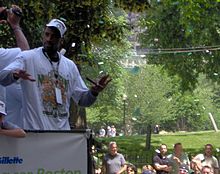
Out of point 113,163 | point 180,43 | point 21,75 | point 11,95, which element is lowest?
point 113,163

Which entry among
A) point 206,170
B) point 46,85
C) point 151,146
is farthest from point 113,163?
point 151,146

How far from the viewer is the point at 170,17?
2802 cm

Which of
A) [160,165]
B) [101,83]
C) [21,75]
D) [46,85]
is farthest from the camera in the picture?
[160,165]

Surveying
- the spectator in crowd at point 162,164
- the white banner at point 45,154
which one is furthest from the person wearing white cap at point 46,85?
the spectator in crowd at point 162,164

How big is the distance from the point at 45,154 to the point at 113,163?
8.33 metres

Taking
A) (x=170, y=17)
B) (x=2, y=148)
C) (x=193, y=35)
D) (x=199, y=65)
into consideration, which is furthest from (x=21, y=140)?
(x=199, y=65)

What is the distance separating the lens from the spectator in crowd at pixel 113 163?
1202 centimetres

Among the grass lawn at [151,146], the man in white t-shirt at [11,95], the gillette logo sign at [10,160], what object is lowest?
the grass lawn at [151,146]

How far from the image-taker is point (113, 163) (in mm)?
12062

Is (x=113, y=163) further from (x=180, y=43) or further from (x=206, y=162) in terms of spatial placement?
(x=180, y=43)

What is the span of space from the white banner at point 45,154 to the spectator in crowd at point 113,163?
8098 mm

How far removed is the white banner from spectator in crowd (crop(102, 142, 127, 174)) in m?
8.10

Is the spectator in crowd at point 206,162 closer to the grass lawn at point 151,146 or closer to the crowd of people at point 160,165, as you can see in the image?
the crowd of people at point 160,165

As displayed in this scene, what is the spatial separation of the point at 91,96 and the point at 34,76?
1.65 feet
